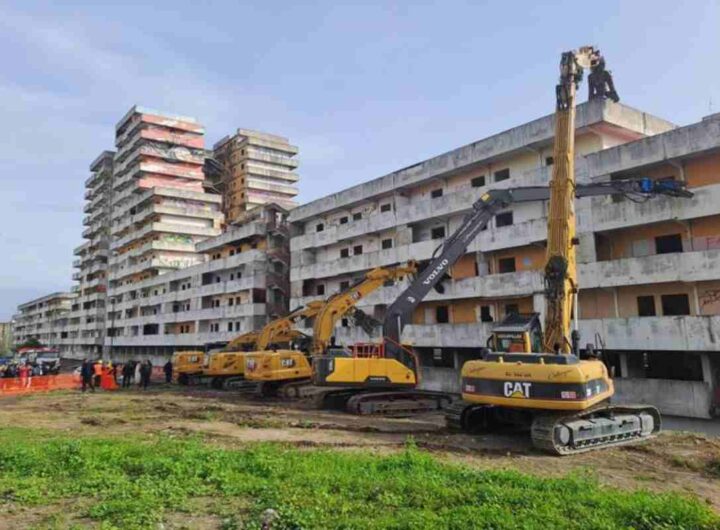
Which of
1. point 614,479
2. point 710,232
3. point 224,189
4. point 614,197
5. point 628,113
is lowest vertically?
point 614,479

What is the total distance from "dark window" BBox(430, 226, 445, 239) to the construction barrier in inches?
885

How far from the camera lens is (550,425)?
1148 centimetres

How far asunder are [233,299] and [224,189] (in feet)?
119

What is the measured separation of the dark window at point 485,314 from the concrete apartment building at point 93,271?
2598 inches

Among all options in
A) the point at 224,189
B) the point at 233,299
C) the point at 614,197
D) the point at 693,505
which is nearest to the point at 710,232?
the point at 614,197

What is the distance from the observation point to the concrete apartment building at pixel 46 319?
102775mm

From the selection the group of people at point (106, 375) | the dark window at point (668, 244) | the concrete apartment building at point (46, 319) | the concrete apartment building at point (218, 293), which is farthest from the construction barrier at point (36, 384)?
the concrete apartment building at point (46, 319)

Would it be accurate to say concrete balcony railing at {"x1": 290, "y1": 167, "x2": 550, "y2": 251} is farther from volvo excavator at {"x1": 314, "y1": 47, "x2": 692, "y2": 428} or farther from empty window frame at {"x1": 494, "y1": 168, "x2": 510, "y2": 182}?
volvo excavator at {"x1": 314, "y1": 47, "x2": 692, "y2": 428}

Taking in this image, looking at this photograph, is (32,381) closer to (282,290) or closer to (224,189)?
(282,290)

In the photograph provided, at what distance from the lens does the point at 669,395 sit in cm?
2231

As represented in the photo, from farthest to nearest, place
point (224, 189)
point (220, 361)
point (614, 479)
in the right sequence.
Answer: point (224, 189) → point (220, 361) → point (614, 479)

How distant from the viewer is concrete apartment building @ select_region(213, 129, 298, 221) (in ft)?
261

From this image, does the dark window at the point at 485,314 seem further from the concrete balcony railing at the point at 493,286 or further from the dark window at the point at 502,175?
the dark window at the point at 502,175

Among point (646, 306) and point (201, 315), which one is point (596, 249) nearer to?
point (646, 306)
